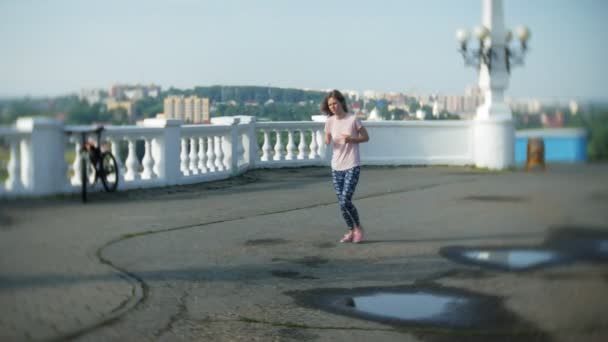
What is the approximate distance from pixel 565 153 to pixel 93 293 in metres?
3.10

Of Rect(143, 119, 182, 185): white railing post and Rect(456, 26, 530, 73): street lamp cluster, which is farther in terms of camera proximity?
Rect(143, 119, 182, 185): white railing post

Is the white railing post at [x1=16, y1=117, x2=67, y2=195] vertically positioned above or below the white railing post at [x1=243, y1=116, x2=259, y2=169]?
above

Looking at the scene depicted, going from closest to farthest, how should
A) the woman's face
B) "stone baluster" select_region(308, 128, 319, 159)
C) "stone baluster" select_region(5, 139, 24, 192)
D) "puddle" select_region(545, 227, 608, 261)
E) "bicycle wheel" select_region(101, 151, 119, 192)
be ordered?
"stone baluster" select_region(5, 139, 24, 192)
"puddle" select_region(545, 227, 608, 261)
"bicycle wheel" select_region(101, 151, 119, 192)
the woman's face
"stone baluster" select_region(308, 128, 319, 159)

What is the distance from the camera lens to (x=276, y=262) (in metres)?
6.20

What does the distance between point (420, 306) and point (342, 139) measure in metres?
2.71

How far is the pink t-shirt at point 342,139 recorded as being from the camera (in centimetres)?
714

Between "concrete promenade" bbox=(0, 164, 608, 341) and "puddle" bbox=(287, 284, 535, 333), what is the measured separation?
45 millimetres

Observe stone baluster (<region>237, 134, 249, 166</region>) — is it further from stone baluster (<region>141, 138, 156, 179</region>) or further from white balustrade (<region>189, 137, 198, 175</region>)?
stone baluster (<region>141, 138, 156, 179</region>)

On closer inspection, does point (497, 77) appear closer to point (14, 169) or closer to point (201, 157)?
point (14, 169)

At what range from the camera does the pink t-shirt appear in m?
7.14

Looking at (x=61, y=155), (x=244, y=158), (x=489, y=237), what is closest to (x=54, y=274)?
(x=61, y=155)

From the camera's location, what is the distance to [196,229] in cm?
779

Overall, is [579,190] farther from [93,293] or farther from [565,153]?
[93,293]

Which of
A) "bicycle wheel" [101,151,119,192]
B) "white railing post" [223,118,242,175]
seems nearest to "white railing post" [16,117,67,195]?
"bicycle wheel" [101,151,119,192]
